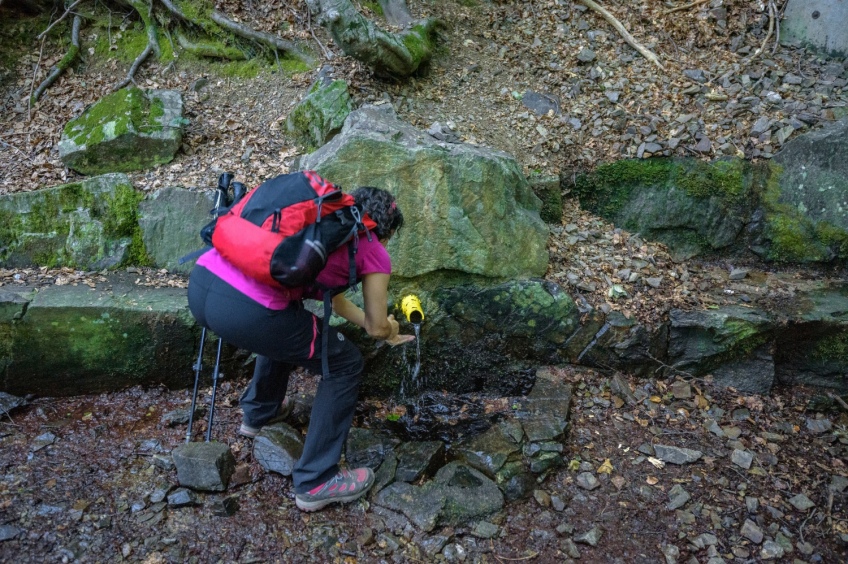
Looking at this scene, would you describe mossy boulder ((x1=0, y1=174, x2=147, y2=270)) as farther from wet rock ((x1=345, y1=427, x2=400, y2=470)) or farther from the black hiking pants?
wet rock ((x1=345, y1=427, x2=400, y2=470))

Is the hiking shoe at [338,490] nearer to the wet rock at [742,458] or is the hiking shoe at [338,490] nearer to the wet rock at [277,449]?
the wet rock at [277,449]

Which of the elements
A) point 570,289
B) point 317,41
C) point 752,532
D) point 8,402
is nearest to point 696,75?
point 570,289

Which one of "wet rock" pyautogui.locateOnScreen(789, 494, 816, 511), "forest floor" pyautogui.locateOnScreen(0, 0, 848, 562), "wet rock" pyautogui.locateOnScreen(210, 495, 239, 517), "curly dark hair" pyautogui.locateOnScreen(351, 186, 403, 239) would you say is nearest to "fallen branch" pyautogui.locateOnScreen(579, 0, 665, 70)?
"forest floor" pyautogui.locateOnScreen(0, 0, 848, 562)

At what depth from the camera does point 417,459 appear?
4.43 meters

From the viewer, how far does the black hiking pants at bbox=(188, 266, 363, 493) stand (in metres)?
3.39

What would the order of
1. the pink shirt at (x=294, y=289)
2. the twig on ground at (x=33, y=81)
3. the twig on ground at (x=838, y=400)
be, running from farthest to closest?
the twig on ground at (x=33, y=81)
the twig on ground at (x=838, y=400)
the pink shirt at (x=294, y=289)

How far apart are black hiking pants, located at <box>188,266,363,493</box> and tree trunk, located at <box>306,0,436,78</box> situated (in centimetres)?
388

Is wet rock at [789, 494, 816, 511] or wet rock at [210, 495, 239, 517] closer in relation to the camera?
wet rock at [210, 495, 239, 517]

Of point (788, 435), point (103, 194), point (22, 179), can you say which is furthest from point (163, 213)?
point (788, 435)

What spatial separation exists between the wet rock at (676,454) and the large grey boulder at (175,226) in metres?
4.41

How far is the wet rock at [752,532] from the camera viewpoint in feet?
13.2

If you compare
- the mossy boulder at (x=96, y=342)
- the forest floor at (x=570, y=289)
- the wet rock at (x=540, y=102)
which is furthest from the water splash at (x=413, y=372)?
the wet rock at (x=540, y=102)

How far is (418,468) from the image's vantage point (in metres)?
4.36

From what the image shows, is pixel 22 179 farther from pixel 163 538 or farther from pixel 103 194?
pixel 163 538
